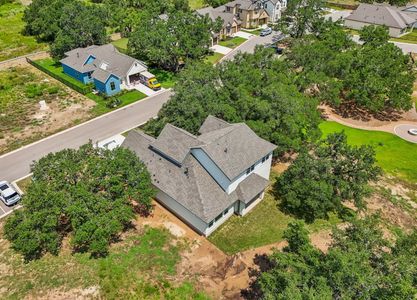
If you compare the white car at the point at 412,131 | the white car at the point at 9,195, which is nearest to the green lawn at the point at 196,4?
the white car at the point at 412,131

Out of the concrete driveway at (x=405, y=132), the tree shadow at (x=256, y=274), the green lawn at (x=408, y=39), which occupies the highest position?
the tree shadow at (x=256, y=274)

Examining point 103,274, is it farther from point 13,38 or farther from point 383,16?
point 383,16

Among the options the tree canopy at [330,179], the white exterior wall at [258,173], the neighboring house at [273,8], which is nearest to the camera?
the tree canopy at [330,179]

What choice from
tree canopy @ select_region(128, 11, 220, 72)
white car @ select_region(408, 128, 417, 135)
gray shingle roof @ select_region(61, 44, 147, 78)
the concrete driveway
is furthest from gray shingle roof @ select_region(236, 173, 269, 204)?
gray shingle roof @ select_region(61, 44, 147, 78)

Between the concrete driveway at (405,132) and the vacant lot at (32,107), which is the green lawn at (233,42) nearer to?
the vacant lot at (32,107)

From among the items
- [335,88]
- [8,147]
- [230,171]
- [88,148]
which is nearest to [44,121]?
[8,147]

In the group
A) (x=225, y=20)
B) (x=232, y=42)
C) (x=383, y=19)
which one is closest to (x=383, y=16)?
(x=383, y=19)

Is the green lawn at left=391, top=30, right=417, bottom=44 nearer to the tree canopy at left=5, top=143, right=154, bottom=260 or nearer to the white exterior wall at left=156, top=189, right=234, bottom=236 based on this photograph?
the white exterior wall at left=156, top=189, right=234, bottom=236
